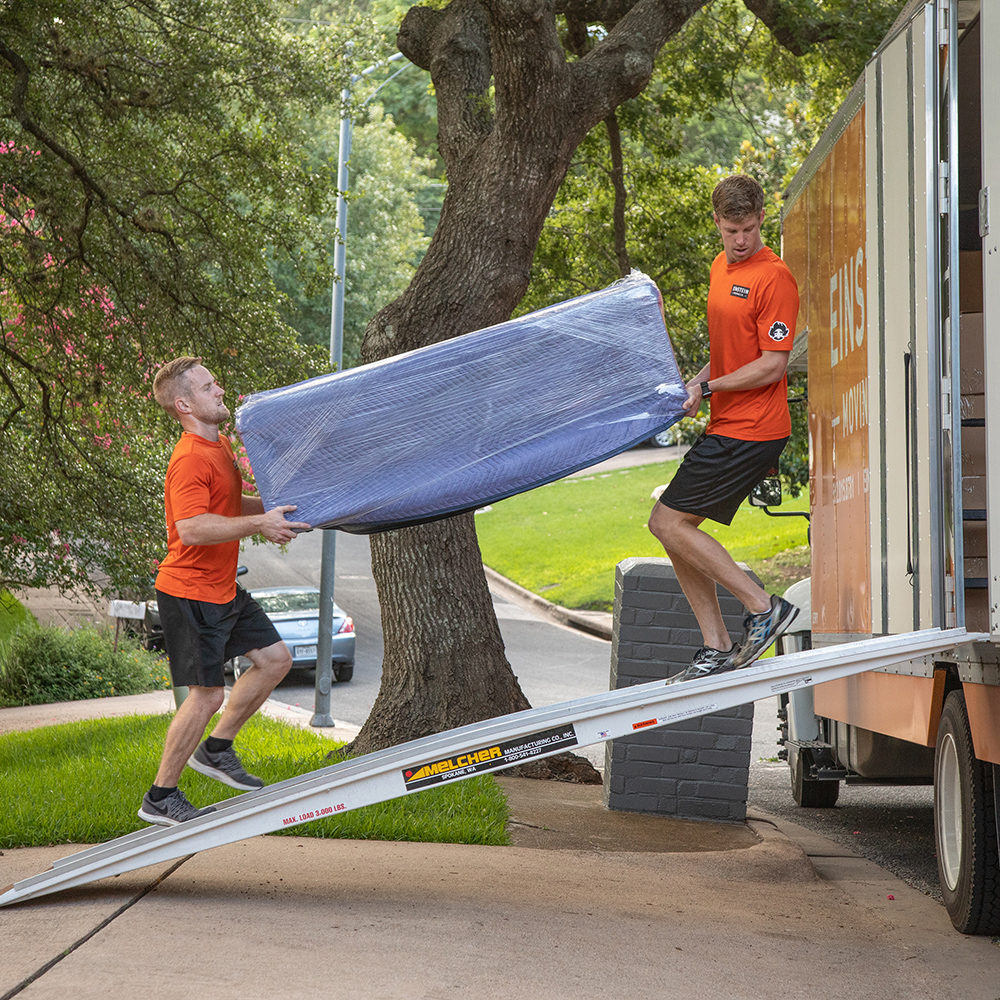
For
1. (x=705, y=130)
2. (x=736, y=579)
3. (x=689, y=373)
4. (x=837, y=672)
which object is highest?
(x=705, y=130)

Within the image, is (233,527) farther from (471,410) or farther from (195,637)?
(471,410)

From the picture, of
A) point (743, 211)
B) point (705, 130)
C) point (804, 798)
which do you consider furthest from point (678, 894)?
point (705, 130)

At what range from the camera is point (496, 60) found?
26.2 feet

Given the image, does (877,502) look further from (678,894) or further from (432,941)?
(432,941)

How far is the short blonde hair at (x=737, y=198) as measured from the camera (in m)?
4.61

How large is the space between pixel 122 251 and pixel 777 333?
7.13m

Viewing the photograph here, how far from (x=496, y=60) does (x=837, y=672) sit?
5.11 m

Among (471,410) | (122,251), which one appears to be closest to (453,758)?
(471,410)

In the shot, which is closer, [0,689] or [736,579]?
[736,579]

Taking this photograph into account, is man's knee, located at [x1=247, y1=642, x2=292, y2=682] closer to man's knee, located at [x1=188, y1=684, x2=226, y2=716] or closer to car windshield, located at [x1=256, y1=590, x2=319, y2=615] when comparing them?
man's knee, located at [x1=188, y1=684, x2=226, y2=716]

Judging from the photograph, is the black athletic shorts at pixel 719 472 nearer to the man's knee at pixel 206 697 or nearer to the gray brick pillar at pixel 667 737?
the man's knee at pixel 206 697

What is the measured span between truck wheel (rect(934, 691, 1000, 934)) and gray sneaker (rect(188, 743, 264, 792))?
267 cm

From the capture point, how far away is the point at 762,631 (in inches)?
184

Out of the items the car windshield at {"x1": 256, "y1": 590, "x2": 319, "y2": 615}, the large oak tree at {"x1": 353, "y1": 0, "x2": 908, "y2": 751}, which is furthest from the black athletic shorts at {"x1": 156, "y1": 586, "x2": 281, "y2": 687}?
the car windshield at {"x1": 256, "y1": 590, "x2": 319, "y2": 615}
